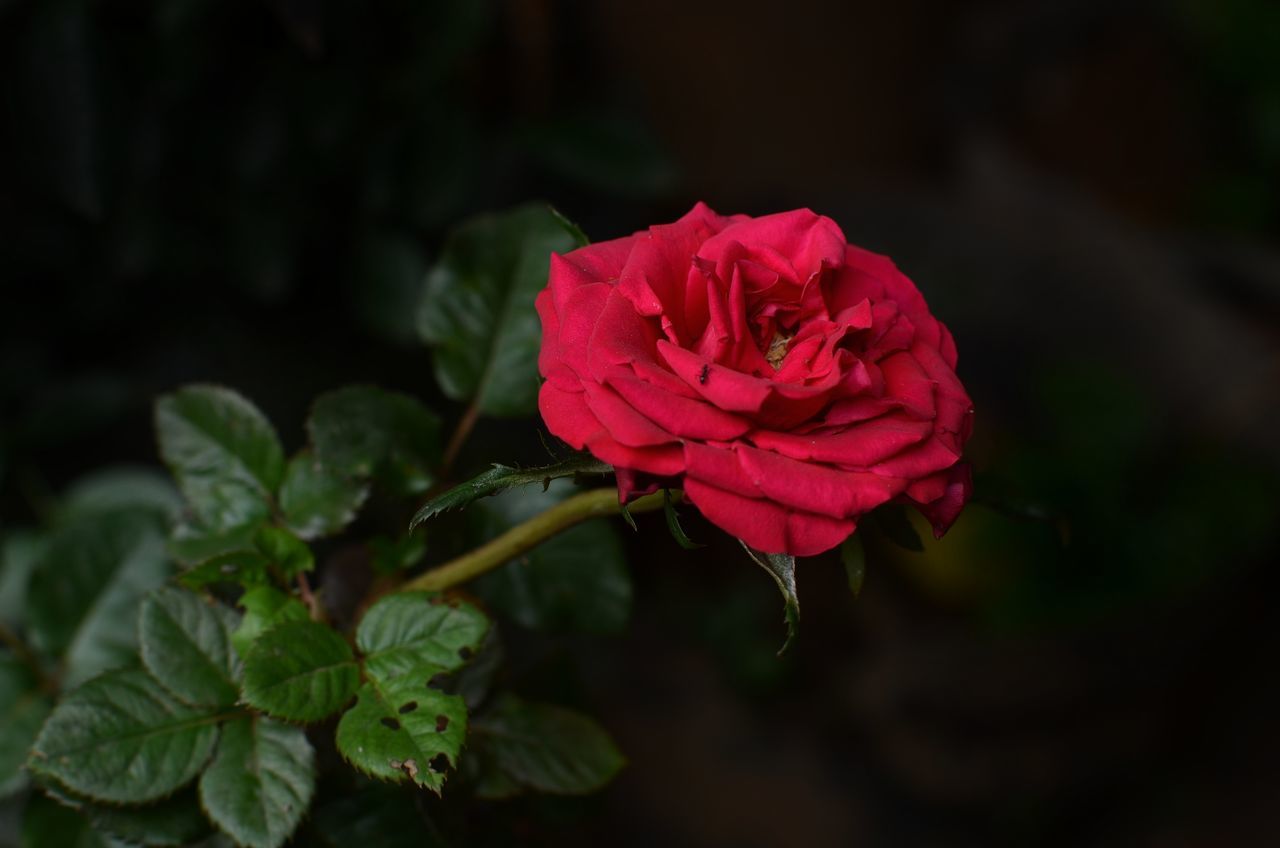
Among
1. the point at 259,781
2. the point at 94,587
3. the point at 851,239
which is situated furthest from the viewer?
the point at 851,239

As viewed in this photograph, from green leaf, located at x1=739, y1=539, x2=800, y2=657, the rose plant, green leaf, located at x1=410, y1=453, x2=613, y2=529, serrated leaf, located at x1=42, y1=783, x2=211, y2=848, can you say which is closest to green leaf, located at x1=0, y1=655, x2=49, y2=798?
the rose plant

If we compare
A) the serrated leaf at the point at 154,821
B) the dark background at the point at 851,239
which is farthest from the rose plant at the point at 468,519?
the dark background at the point at 851,239

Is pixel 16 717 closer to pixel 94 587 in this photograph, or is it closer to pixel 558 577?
pixel 94 587

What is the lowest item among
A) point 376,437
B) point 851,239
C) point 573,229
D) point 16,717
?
point 851,239

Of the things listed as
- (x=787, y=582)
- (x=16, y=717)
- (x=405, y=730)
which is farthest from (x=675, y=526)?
(x=16, y=717)

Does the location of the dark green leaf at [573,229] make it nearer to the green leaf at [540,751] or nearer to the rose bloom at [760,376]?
the rose bloom at [760,376]

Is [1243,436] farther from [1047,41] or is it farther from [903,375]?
[903,375]
